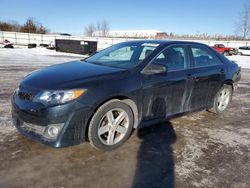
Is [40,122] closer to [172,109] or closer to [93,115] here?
[93,115]

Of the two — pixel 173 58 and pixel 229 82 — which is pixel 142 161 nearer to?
pixel 173 58

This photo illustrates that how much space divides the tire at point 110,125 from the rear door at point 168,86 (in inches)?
13.6

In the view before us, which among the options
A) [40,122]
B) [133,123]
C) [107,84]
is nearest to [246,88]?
[133,123]

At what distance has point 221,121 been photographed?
5.22 m

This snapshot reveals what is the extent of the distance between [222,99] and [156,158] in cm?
291

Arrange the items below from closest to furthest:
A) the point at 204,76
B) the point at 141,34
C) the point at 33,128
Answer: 1. the point at 33,128
2. the point at 204,76
3. the point at 141,34

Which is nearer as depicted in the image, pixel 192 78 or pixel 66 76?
pixel 66 76

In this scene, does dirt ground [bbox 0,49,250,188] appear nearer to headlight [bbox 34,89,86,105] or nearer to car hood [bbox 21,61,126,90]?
headlight [bbox 34,89,86,105]

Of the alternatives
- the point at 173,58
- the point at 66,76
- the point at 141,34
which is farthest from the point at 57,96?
the point at 141,34

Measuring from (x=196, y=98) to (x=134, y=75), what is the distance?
1.63m

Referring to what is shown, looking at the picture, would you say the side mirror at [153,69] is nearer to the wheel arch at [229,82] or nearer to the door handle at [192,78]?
the door handle at [192,78]

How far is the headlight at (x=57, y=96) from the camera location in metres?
3.14

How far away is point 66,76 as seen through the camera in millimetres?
3512

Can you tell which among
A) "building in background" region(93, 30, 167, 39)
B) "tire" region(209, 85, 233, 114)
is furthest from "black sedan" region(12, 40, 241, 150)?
"building in background" region(93, 30, 167, 39)
